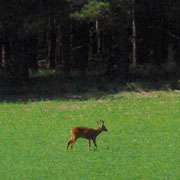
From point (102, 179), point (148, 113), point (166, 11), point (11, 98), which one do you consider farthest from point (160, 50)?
point (102, 179)

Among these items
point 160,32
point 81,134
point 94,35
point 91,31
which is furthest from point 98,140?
point 94,35

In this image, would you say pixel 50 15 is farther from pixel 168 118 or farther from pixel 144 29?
pixel 144 29

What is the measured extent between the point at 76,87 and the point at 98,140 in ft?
37.5

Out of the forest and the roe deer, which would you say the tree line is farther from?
the roe deer

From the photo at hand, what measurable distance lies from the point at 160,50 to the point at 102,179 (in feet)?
85.6

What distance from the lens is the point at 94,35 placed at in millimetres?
42250

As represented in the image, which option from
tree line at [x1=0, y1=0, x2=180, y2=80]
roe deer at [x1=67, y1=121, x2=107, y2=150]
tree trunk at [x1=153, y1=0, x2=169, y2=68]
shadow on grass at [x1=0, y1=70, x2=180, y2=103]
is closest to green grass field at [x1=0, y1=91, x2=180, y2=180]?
roe deer at [x1=67, y1=121, x2=107, y2=150]

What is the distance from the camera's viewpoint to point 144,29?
35.0 metres

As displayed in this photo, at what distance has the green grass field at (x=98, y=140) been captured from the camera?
11602 millimetres

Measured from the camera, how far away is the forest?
2469 cm

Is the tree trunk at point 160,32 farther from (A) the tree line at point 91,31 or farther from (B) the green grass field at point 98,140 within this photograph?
(B) the green grass field at point 98,140

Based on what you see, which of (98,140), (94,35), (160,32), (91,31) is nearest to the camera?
(98,140)

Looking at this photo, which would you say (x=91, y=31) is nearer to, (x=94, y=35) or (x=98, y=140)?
(x=94, y=35)

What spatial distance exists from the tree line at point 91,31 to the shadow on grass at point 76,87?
0.71 meters
